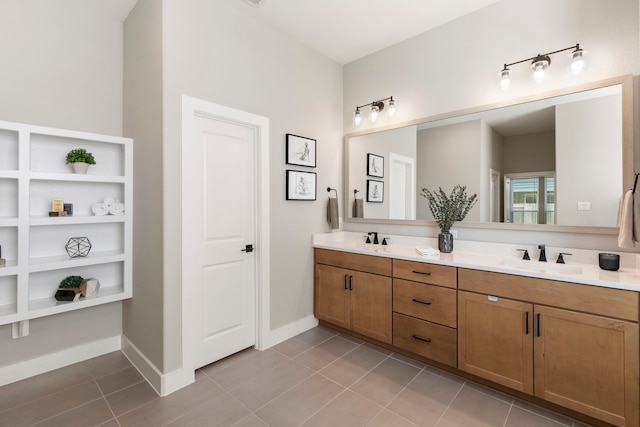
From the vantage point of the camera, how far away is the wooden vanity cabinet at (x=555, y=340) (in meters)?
1.61

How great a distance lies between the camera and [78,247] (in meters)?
2.38

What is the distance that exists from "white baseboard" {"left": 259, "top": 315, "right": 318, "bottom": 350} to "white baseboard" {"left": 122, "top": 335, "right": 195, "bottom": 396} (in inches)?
29.6

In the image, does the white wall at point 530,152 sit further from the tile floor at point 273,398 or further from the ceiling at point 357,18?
the tile floor at point 273,398

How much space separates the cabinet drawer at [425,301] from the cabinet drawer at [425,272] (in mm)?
42

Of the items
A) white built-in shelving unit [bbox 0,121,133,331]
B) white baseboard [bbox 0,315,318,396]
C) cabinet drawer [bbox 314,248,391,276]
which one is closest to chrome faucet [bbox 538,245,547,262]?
cabinet drawer [bbox 314,248,391,276]

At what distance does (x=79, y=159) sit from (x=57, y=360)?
63.5 inches

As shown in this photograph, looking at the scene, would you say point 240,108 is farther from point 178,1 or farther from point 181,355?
point 181,355

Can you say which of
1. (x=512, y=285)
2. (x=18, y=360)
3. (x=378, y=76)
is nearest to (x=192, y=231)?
(x=18, y=360)

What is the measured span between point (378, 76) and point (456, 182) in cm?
146

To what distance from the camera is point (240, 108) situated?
2.54m

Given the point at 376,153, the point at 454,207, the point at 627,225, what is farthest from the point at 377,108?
the point at 627,225

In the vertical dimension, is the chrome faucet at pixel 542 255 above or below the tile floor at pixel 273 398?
above

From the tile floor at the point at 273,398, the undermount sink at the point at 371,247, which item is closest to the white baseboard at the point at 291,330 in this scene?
the tile floor at the point at 273,398

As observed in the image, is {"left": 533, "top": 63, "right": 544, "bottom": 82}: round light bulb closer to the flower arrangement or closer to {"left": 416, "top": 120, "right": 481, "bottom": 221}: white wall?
{"left": 416, "top": 120, "right": 481, "bottom": 221}: white wall
